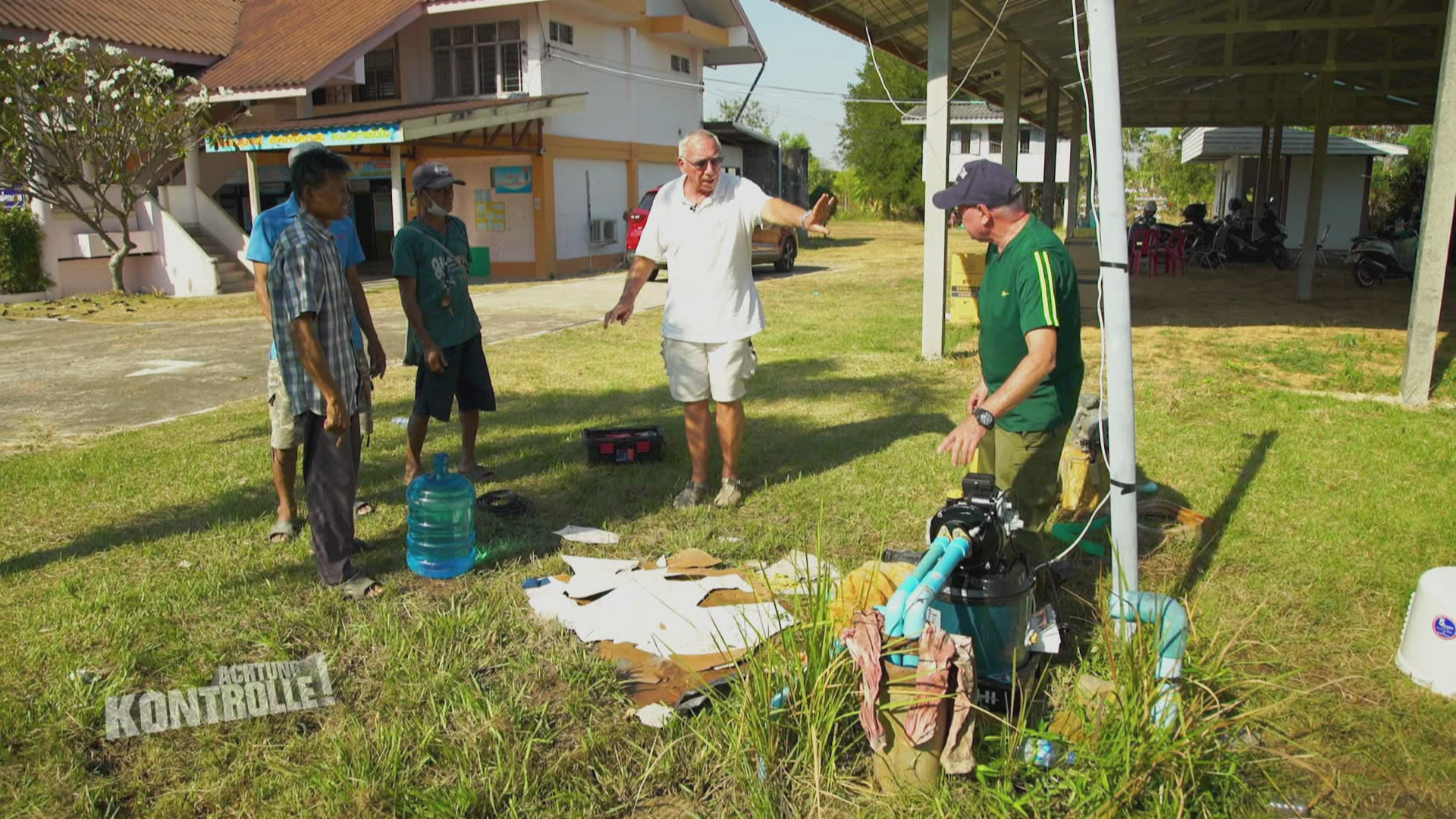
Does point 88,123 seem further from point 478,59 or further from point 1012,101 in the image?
point 1012,101

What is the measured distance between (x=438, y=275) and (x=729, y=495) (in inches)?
77.6

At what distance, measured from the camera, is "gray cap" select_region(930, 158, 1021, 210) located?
3.59 meters

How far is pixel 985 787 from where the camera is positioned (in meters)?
2.76

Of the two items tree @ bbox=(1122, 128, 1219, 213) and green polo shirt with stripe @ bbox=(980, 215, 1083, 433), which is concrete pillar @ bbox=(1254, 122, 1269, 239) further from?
tree @ bbox=(1122, 128, 1219, 213)

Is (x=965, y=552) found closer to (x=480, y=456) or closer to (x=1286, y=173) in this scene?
(x=480, y=456)

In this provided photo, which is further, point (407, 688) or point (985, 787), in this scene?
point (407, 688)

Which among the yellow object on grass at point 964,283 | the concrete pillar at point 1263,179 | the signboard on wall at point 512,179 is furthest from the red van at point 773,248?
the concrete pillar at point 1263,179

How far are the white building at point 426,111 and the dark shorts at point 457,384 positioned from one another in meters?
12.6

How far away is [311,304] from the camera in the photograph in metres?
3.92

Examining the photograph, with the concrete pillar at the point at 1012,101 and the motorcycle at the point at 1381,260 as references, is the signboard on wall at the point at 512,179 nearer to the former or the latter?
the concrete pillar at the point at 1012,101

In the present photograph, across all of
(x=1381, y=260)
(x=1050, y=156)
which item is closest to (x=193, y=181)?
(x=1050, y=156)

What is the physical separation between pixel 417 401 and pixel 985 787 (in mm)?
3951

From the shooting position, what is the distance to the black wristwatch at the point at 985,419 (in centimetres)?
331

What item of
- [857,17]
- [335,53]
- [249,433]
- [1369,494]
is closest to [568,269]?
[335,53]
